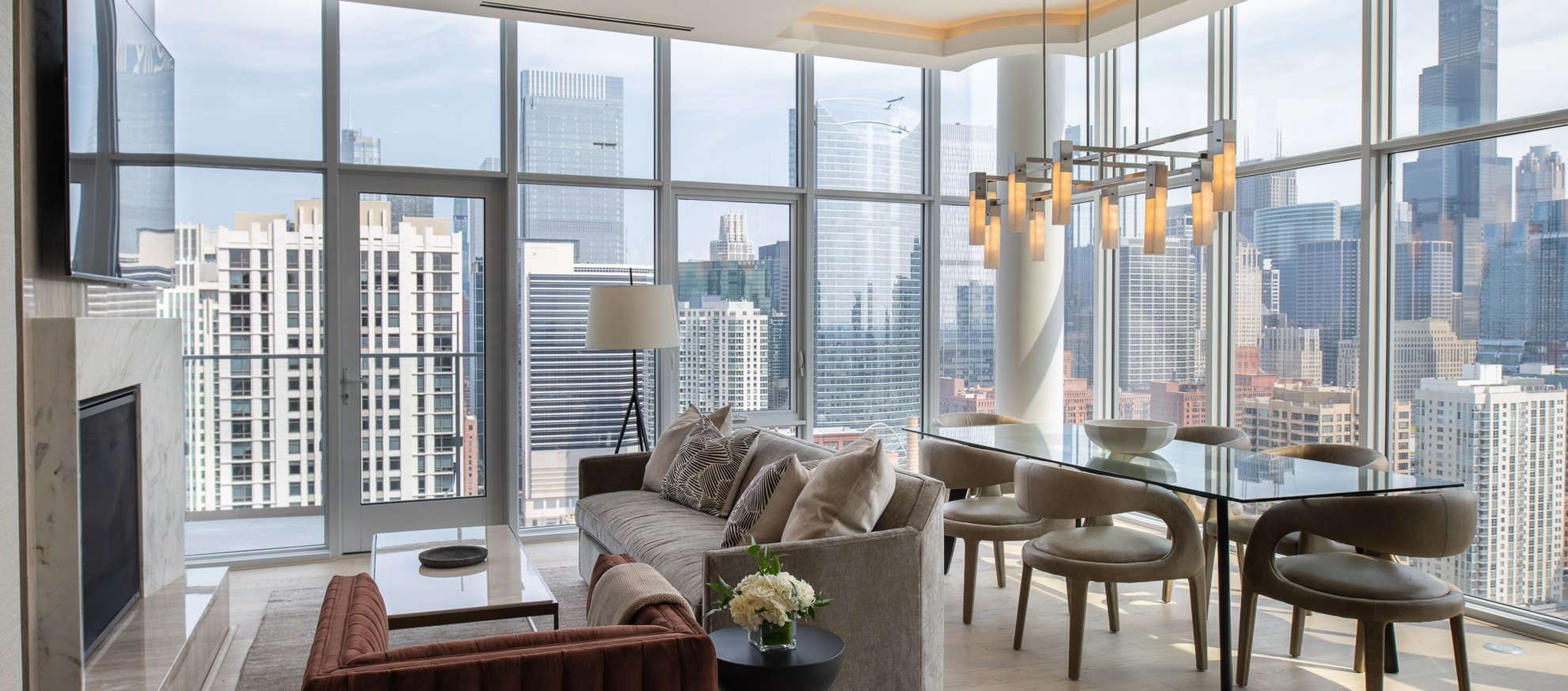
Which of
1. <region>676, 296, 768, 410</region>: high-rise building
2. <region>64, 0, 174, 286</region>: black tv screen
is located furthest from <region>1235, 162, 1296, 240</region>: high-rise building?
<region>64, 0, 174, 286</region>: black tv screen

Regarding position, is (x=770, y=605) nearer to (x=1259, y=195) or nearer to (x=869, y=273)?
(x=1259, y=195)

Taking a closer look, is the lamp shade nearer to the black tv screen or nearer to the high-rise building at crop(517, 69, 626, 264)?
the high-rise building at crop(517, 69, 626, 264)

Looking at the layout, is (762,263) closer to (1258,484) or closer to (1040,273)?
(1040,273)

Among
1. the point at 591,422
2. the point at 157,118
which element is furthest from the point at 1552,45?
the point at 157,118

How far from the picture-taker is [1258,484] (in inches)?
125

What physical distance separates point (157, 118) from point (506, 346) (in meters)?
2.23

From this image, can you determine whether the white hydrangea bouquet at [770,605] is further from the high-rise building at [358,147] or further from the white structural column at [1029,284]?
the white structural column at [1029,284]

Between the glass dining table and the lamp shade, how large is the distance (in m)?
1.70

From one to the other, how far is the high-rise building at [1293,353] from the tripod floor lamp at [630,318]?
310 centimetres

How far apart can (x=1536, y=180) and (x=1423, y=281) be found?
60cm

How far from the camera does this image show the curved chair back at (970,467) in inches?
181

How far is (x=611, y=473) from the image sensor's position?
5.08 metres

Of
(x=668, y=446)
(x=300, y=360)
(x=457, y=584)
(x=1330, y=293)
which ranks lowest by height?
(x=457, y=584)

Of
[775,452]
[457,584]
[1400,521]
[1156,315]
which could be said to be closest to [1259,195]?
[1156,315]
